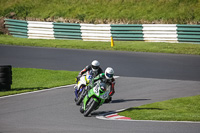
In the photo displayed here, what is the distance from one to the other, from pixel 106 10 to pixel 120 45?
936 cm

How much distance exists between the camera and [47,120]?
12477 mm

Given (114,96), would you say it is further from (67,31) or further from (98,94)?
(67,31)

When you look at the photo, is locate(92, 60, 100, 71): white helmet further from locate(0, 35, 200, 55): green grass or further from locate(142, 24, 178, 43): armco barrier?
locate(142, 24, 178, 43): armco barrier

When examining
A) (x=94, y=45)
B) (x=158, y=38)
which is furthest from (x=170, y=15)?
(x=94, y=45)

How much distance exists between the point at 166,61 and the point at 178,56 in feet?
5.76

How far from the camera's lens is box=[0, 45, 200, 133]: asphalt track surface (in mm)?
11508

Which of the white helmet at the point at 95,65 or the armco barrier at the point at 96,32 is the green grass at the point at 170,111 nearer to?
the white helmet at the point at 95,65

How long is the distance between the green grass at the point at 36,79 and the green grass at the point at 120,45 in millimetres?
7035

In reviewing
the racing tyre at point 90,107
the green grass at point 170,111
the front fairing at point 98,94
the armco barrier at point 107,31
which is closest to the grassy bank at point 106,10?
the armco barrier at point 107,31

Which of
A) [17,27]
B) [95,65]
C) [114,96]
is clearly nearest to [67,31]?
[17,27]

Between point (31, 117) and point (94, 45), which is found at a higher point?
point (94, 45)

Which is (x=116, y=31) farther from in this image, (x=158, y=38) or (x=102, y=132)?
(x=102, y=132)

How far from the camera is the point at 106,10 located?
37.4m

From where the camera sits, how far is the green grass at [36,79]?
60.3 feet
